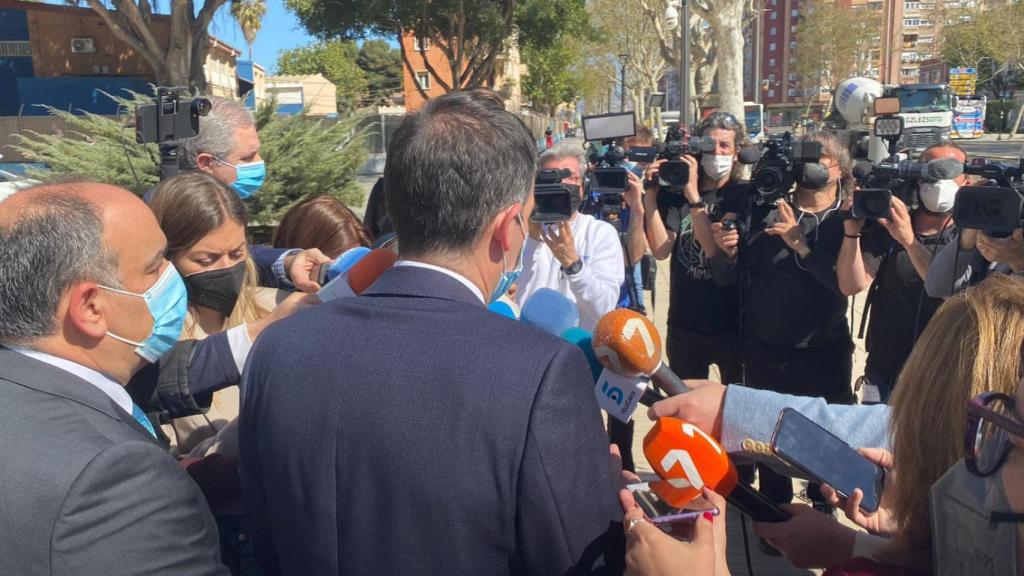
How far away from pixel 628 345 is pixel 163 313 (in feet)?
3.33

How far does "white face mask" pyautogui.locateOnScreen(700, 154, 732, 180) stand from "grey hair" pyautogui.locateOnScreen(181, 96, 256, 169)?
2.40m

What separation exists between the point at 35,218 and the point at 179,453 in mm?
1139

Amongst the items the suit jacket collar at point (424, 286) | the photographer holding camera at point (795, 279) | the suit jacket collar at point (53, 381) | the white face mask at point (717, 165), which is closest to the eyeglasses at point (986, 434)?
the suit jacket collar at point (424, 286)

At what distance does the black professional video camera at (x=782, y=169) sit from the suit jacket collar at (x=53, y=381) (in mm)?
3010

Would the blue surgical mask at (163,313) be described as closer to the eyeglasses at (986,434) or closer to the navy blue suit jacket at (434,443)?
the navy blue suit jacket at (434,443)

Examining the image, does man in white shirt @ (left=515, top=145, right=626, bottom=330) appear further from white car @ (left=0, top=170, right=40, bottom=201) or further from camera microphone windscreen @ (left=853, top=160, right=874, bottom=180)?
white car @ (left=0, top=170, right=40, bottom=201)

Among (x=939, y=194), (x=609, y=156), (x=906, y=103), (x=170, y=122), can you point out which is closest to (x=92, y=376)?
(x=170, y=122)

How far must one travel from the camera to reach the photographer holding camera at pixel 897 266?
337 centimetres

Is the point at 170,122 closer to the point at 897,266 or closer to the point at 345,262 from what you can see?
the point at 345,262

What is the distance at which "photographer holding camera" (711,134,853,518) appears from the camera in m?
3.60

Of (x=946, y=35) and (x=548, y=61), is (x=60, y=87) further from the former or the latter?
(x=946, y=35)

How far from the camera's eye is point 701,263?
4.08 m

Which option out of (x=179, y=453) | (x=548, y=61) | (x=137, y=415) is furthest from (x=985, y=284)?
(x=548, y=61)

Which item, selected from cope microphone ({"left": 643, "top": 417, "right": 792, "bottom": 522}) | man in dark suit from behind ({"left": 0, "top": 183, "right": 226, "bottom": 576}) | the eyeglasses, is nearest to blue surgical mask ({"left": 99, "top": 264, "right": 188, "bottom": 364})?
man in dark suit from behind ({"left": 0, "top": 183, "right": 226, "bottom": 576})
